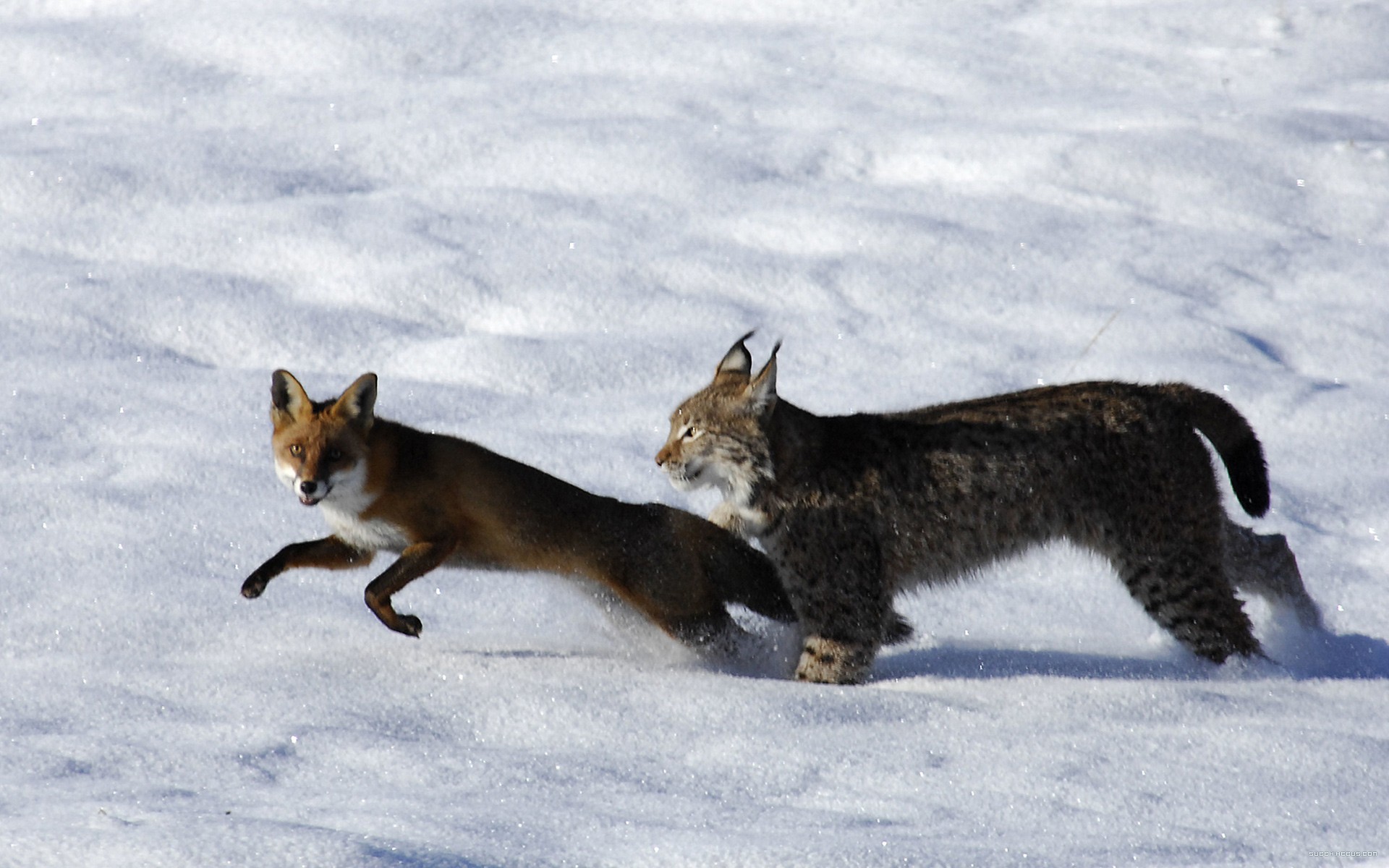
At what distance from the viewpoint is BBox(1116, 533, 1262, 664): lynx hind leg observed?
5.56 m

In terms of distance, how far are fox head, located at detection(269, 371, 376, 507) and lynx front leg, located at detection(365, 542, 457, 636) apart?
299 millimetres

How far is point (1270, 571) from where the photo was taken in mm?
5914

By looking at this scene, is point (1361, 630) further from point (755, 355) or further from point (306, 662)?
point (306, 662)

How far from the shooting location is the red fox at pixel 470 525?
16.4 feet

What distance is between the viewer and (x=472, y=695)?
4.32 m

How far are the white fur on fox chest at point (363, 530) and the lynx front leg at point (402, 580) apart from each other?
0.33ft

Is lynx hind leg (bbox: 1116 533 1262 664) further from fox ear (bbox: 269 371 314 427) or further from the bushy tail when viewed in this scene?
fox ear (bbox: 269 371 314 427)

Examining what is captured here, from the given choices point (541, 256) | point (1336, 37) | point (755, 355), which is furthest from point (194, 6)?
point (1336, 37)

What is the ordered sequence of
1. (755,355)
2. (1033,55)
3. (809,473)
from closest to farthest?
(809,473) → (755,355) → (1033,55)

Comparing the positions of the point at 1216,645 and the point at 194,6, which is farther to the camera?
the point at 194,6

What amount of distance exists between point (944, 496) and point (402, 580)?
202 cm

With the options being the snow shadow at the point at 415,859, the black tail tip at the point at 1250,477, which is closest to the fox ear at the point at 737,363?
the black tail tip at the point at 1250,477

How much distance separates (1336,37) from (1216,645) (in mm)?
8608

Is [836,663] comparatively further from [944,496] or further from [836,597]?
[944,496]
